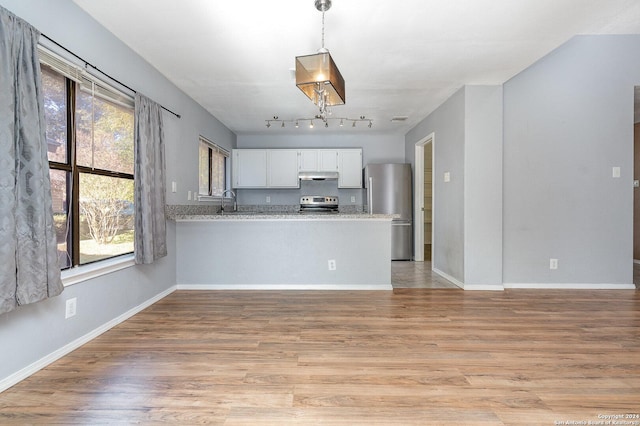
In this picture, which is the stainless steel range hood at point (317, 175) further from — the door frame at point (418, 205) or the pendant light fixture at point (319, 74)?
the pendant light fixture at point (319, 74)

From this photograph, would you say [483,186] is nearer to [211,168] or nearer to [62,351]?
[211,168]

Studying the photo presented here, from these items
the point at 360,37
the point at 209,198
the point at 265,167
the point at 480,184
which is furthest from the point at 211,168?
the point at 480,184

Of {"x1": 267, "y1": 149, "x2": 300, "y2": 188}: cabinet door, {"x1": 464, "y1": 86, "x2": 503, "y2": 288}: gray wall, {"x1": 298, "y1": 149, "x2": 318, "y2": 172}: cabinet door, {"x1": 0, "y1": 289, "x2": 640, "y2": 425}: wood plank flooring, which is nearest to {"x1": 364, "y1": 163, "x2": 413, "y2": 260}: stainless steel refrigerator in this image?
{"x1": 298, "y1": 149, "x2": 318, "y2": 172}: cabinet door

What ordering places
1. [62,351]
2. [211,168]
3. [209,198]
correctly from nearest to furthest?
1. [62,351]
2. [209,198]
3. [211,168]

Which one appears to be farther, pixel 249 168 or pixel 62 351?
pixel 249 168

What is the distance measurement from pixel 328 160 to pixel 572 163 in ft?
11.8

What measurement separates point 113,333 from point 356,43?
311cm

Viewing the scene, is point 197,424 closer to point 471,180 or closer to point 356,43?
point 356,43

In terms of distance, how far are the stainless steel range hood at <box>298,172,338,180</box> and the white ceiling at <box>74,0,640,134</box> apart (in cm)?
203

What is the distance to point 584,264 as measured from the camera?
11.9 feet

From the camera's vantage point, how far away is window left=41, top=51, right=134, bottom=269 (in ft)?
6.56

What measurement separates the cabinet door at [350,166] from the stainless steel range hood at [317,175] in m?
0.14

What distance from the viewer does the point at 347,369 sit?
5.99 feet

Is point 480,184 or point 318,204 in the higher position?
point 480,184
